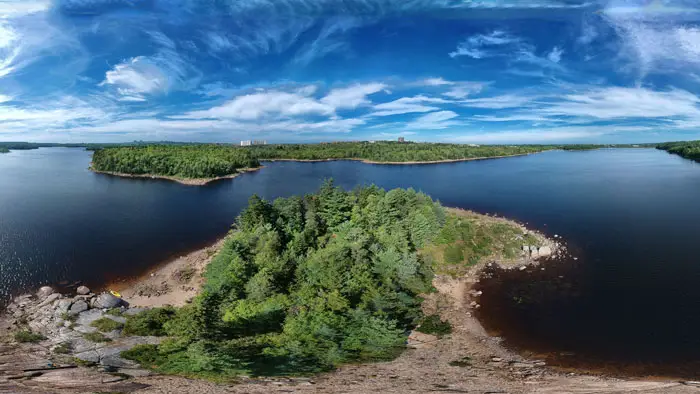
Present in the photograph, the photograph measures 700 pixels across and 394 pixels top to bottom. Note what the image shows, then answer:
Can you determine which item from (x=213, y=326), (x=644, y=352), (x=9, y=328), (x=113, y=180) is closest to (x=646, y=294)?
(x=644, y=352)

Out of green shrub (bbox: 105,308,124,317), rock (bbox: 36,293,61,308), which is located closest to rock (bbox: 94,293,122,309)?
green shrub (bbox: 105,308,124,317)

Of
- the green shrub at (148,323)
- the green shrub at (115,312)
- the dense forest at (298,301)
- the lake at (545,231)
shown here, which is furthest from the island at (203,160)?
the green shrub at (148,323)

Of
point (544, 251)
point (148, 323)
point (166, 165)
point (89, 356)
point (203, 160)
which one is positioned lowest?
point (89, 356)

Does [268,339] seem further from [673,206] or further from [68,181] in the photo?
[68,181]

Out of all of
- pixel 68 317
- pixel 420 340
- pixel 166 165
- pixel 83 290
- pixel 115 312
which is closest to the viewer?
pixel 420 340

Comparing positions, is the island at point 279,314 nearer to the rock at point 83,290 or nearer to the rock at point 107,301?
the rock at point 107,301

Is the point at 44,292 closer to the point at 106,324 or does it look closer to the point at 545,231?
the point at 106,324

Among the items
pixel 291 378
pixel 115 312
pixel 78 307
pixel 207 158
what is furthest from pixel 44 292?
pixel 207 158

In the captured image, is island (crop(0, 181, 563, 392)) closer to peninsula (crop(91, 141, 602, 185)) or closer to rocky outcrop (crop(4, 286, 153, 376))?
rocky outcrop (crop(4, 286, 153, 376))
